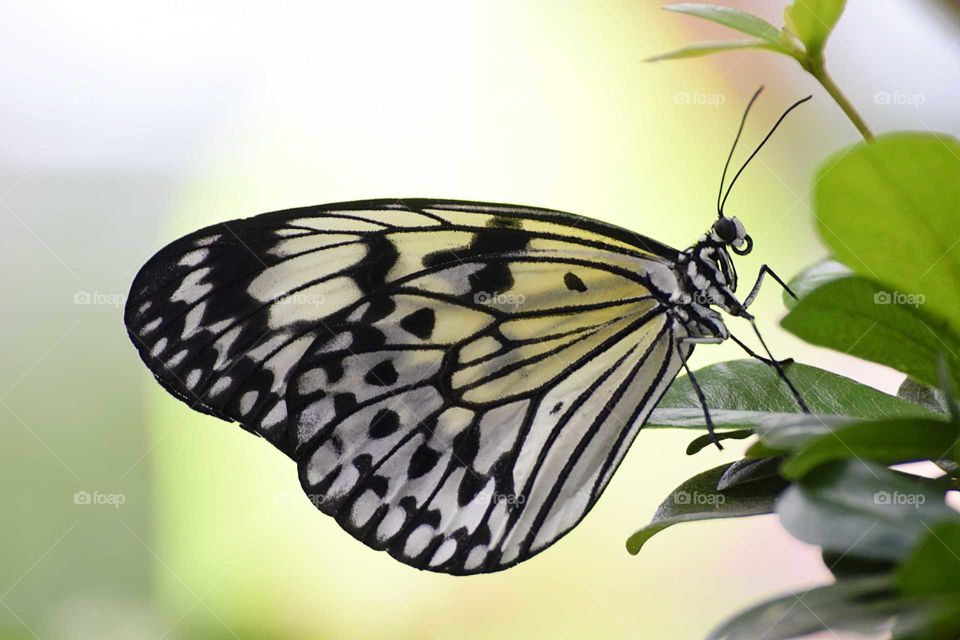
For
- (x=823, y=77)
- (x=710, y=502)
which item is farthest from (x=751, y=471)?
(x=823, y=77)

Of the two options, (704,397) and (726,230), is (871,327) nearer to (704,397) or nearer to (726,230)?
(704,397)

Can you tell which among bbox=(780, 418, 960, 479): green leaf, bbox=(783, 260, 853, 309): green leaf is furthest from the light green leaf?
bbox=(780, 418, 960, 479): green leaf

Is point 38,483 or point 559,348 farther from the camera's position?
point 38,483

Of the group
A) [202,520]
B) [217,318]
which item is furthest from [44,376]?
[217,318]

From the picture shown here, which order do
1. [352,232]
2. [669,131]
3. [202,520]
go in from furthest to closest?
[669,131] → [202,520] → [352,232]

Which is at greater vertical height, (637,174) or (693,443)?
(637,174)

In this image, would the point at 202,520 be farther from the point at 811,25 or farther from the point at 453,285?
the point at 811,25

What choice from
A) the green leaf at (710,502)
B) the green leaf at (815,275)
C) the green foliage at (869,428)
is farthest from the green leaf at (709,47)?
the green leaf at (710,502)
